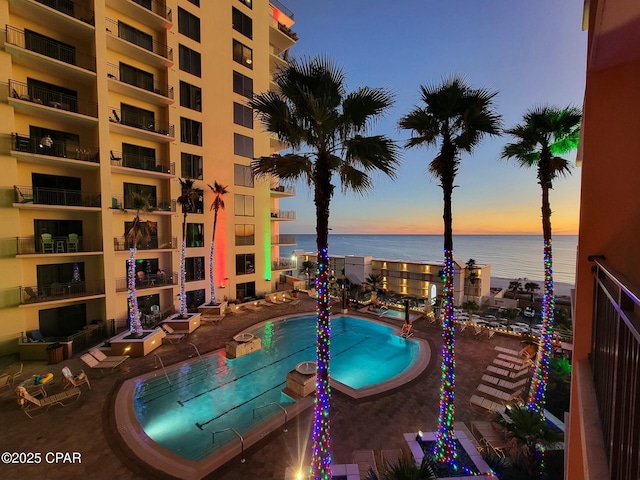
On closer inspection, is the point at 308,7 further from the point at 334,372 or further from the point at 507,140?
the point at 334,372

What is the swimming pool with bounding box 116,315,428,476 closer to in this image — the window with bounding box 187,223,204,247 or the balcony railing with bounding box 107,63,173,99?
the window with bounding box 187,223,204,247

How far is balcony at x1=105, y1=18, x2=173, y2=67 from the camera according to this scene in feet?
54.8

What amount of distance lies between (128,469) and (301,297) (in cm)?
1870

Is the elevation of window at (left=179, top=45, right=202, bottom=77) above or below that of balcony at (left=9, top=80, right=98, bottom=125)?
above

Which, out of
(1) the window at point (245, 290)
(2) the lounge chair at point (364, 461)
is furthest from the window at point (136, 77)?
(2) the lounge chair at point (364, 461)

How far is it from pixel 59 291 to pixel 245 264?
1235cm

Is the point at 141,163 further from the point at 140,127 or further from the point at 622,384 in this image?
the point at 622,384

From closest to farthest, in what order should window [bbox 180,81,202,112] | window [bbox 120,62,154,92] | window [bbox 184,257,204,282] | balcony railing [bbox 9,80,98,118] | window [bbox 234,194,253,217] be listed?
balcony railing [bbox 9,80,98,118], window [bbox 120,62,154,92], window [bbox 180,81,202,112], window [bbox 184,257,204,282], window [bbox 234,194,253,217]

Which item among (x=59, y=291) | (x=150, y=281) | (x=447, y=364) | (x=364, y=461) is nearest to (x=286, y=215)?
(x=150, y=281)

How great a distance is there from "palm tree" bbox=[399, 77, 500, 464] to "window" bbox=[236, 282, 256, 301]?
19.7m

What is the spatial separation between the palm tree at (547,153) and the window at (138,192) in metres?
21.5

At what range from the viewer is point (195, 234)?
70.1 feet

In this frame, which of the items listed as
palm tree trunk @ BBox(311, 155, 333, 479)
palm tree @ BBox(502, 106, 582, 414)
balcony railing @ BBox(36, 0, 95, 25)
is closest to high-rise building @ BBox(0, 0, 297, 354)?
balcony railing @ BBox(36, 0, 95, 25)

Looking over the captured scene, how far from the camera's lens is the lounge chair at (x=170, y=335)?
14.6 m
